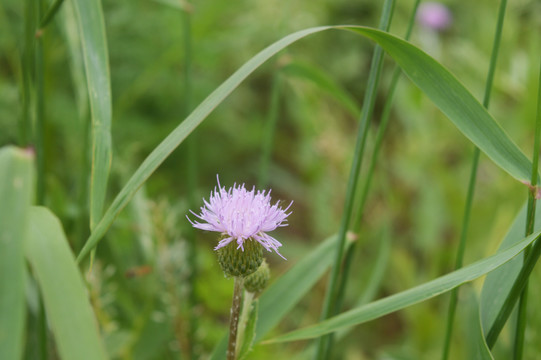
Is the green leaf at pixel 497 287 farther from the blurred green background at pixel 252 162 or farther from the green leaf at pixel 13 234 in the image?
the green leaf at pixel 13 234

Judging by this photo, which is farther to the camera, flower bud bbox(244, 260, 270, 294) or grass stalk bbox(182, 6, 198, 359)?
grass stalk bbox(182, 6, 198, 359)

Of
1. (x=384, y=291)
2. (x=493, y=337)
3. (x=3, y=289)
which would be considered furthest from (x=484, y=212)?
(x=3, y=289)

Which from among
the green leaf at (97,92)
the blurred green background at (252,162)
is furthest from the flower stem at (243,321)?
the blurred green background at (252,162)

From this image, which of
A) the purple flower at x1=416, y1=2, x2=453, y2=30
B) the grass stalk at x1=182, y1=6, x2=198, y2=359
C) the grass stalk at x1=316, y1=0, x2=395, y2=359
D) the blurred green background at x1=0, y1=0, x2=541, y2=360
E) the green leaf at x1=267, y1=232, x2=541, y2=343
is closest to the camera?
the green leaf at x1=267, y1=232, x2=541, y2=343

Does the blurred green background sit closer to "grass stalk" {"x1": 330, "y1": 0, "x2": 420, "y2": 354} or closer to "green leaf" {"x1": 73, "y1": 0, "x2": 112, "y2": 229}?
"grass stalk" {"x1": 330, "y1": 0, "x2": 420, "y2": 354}

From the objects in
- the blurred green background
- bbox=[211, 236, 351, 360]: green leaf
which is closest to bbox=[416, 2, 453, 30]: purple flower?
the blurred green background
